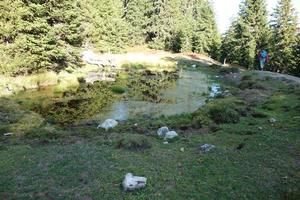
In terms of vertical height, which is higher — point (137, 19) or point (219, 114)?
point (137, 19)

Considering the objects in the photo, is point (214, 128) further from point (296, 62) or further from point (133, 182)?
point (296, 62)

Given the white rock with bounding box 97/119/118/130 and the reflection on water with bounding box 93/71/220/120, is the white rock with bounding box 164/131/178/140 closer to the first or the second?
the white rock with bounding box 97/119/118/130

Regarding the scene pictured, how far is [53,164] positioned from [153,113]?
11.6m

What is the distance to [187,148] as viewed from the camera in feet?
47.8

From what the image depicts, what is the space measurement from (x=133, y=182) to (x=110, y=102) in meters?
16.3

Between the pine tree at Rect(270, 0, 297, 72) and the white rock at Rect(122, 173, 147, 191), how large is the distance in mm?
47635

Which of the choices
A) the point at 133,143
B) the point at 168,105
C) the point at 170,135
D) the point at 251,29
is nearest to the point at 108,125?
the point at 170,135

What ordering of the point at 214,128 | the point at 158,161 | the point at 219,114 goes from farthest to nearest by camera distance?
the point at 219,114, the point at 214,128, the point at 158,161

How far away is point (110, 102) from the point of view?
26594 mm

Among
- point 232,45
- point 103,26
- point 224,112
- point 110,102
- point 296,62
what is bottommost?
point 110,102

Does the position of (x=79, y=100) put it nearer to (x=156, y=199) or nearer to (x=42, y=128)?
(x=42, y=128)

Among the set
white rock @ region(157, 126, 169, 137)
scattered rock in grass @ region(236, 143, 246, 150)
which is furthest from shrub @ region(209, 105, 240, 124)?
scattered rock in grass @ region(236, 143, 246, 150)

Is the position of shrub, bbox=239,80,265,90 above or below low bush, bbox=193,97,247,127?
below

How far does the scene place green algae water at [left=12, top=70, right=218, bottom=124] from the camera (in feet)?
74.3
